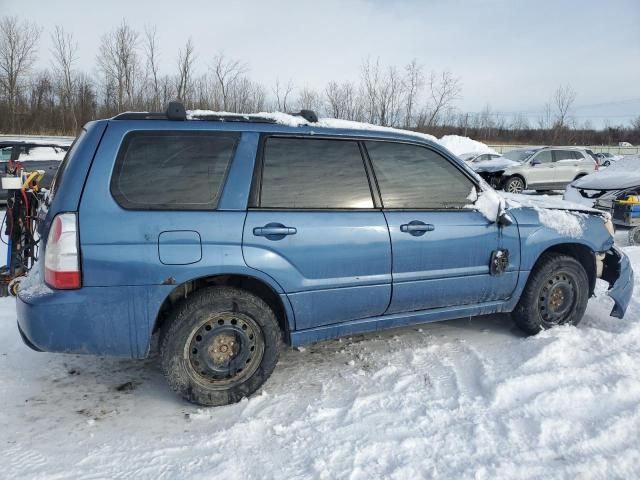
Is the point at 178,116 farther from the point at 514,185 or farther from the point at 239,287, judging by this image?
the point at 514,185

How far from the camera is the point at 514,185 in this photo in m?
16.6

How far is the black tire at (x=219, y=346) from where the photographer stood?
2.91 meters

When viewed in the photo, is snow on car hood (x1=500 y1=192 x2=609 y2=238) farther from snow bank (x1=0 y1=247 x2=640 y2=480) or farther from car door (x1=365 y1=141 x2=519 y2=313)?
snow bank (x1=0 y1=247 x2=640 y2=480)

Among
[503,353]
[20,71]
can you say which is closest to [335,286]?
[503,353]

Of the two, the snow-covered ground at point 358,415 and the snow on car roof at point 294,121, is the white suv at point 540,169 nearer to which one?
the snow-covered ground at point 358,415

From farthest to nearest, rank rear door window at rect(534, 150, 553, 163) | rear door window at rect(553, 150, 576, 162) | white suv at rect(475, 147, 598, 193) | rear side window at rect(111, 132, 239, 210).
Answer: rear door window at rect(553, 150, 576, 162) < rear door window at rect(534, 150, 553, 163) < white suv at rect(475, 147, 598, 193) < rear side window at rect(111, 132, 239, 210)

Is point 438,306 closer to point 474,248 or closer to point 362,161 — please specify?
point 474,248

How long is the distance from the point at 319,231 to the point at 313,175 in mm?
410

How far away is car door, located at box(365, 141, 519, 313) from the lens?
3.41 m

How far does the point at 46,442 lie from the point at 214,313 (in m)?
1.15

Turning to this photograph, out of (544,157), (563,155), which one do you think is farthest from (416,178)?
(563,155)

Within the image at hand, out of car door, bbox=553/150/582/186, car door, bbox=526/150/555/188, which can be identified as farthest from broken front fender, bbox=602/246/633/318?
car door, bbox=553/150/582/186

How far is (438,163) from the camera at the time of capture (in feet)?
12.1

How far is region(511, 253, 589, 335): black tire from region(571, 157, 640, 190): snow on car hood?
5.58 m
